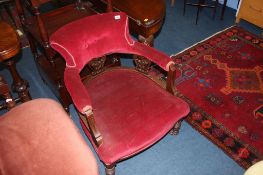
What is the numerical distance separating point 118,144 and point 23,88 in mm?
1452

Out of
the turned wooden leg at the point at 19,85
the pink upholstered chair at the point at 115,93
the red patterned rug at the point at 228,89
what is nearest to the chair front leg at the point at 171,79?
the pink upholstered chair at the point at 115,93

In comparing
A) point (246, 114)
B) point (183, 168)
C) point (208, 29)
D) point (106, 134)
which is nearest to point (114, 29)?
point (106, 134)

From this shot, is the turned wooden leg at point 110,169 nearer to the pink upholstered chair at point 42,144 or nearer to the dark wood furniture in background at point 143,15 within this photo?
the pink upholstered chair at point 42,144

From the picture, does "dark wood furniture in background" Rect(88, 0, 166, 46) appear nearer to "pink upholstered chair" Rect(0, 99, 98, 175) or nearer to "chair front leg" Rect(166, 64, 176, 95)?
"chair front leg" Rect(166, 64, 176, 95)

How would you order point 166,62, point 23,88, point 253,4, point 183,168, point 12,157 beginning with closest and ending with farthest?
1. point 12,157
2. point 166,62
3. point 183,168
4. point 23,88
5. point 253,4

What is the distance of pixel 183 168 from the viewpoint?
258 centimetres

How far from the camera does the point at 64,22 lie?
2982 mm

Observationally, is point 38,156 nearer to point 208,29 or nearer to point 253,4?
point 208,29

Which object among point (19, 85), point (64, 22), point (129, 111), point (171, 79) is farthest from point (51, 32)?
point (171, 79)

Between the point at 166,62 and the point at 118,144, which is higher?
the point at 166,62

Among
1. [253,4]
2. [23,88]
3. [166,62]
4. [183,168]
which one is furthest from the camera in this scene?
[253,4]

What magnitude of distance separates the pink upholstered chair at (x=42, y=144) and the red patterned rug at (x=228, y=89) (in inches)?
58.0

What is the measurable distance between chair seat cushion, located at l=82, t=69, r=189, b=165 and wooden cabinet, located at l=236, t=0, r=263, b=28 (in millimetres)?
2465

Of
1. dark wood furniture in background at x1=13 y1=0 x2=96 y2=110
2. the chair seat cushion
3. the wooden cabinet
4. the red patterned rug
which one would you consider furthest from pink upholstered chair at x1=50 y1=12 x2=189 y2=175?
the wooden cabinet
